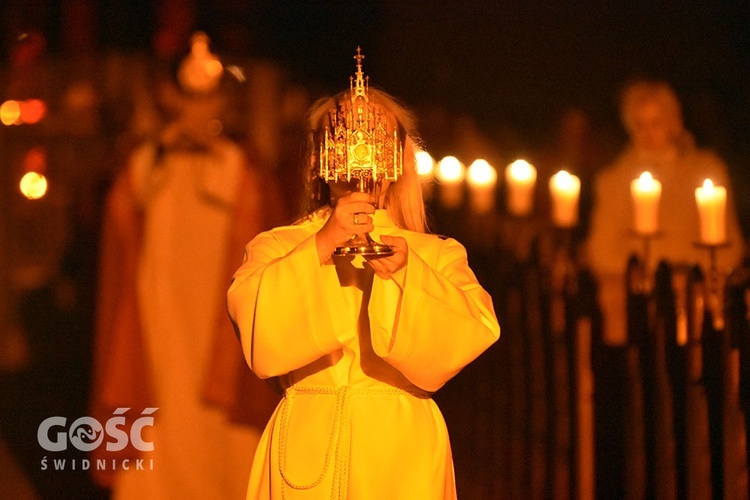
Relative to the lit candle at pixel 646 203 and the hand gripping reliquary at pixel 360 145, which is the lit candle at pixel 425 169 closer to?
the hand gripping reliquary at pixel 360 145

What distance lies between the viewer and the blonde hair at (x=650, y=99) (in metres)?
3.79

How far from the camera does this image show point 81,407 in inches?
152

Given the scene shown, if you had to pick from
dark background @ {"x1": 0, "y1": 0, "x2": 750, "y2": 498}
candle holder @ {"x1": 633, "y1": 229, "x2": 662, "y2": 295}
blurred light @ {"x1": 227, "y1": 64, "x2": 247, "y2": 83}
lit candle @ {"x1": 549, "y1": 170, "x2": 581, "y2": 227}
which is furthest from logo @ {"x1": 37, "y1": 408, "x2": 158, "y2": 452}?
candle holder @ {"x1": 633, "y1": 229, "x2": 662, "y2": 295}

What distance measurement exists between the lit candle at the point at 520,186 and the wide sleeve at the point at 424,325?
1.90m

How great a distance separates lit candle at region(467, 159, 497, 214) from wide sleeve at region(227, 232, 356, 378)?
77.4 inches

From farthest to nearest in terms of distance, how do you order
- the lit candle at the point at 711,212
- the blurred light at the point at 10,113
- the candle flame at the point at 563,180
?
1. the blurred light at the point at 10,113
2. the candle flame at the point at 563,180
3. the lit candle at the point at 711,212

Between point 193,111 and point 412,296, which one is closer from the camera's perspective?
point 412,296

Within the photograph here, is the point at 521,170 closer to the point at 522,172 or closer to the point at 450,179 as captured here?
the point at 522,172

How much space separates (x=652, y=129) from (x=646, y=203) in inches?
15.6

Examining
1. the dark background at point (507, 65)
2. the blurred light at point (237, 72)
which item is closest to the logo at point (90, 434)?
the dark background at point (507, 65)

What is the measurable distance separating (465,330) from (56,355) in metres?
2.44

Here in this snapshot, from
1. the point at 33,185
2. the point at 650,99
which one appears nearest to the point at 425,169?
the point at 650,99

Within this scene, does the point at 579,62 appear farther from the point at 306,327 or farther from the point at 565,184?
the point at 306,327

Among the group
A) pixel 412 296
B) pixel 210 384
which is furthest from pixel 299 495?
pixel 210 384
